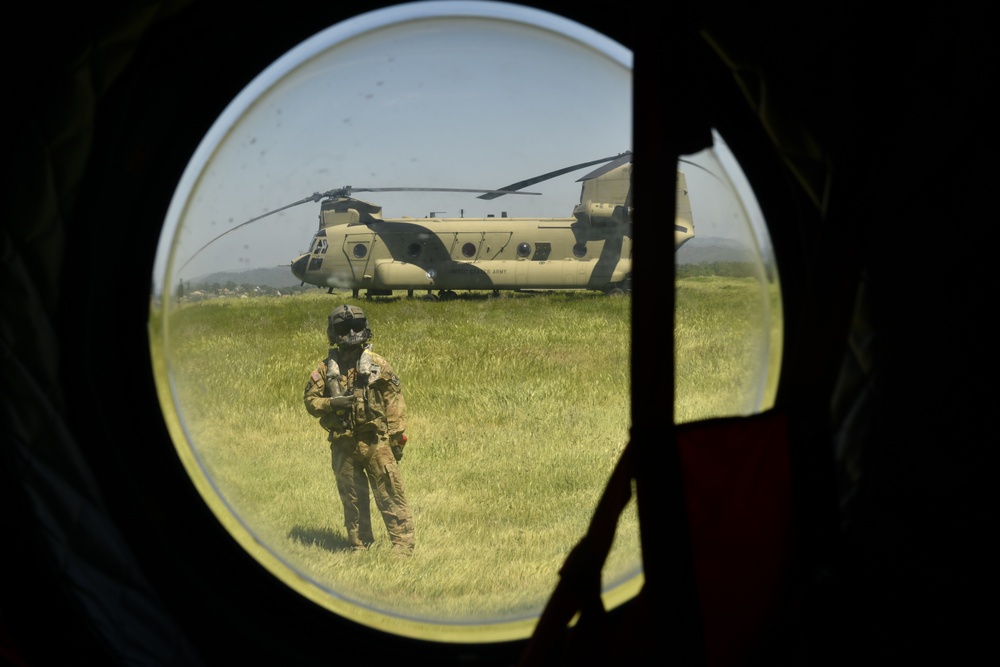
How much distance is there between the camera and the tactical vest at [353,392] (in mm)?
1333

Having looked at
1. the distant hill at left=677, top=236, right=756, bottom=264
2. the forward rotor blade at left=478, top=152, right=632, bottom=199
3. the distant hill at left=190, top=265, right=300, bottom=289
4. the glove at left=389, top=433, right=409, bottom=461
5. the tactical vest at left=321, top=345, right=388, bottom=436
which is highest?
the forward rotor blade at left=478, top=152, right=632, bottom=199

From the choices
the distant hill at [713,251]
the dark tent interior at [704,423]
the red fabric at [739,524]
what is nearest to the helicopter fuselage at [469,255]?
the distant hill at [713,251]

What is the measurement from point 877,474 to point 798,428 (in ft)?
0.98

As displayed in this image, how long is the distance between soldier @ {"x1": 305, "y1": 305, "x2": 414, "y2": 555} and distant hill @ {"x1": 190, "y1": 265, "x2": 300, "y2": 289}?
12cm

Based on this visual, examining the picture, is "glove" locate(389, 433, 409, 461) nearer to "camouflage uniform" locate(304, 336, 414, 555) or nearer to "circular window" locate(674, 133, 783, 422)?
"camouflage uniform" locate(304, 336, 414, 555)

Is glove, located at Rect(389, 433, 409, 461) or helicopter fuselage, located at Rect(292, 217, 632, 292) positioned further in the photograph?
glove, located at Rect(389, 433, 409, 461)

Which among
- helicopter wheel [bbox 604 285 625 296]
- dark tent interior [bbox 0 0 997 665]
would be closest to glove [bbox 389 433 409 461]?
dark tent interior [bbox 0 0 997 665]

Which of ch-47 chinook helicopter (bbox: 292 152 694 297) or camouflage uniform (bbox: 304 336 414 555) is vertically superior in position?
ch-47 chinook helicopter (bbox: 292 152 694 297)

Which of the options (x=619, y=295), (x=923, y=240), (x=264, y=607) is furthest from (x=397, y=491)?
(x=923, y=240)

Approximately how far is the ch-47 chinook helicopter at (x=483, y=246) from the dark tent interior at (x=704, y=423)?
0.71 ft

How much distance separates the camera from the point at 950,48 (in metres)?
0.93

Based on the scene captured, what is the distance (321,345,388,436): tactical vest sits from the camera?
1333mm

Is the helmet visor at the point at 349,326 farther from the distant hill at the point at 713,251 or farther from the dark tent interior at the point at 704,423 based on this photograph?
Answer: the distant hill at the point at 713,251

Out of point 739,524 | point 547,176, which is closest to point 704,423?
point 739,524
